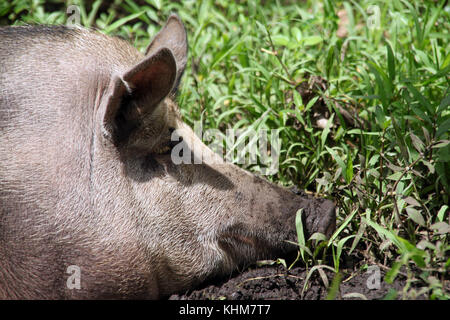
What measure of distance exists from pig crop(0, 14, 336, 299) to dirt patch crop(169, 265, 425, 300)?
7 centimetres

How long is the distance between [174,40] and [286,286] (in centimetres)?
167

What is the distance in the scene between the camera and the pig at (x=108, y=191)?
256cm

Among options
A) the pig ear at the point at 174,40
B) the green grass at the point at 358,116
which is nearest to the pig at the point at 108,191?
the green grass at the point at 358,116

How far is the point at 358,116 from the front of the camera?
12.2ft

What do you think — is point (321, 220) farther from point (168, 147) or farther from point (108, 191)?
point (108, 191)

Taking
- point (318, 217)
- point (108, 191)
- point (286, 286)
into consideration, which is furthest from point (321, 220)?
point (108, 191)

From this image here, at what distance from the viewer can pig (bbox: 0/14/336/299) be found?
2.56m

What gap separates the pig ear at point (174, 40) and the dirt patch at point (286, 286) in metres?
1.34

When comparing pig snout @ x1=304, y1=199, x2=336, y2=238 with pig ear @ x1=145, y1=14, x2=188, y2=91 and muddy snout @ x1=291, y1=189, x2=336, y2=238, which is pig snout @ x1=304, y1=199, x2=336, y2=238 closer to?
muddy snout @ x1=291, y1=189, x2=336, y2=238

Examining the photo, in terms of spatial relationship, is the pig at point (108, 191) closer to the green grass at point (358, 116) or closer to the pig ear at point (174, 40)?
the green grass at point (358, 116)

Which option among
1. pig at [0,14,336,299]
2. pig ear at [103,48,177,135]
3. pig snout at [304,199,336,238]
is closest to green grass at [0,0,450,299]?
pig snout at [304,199,336,238]
